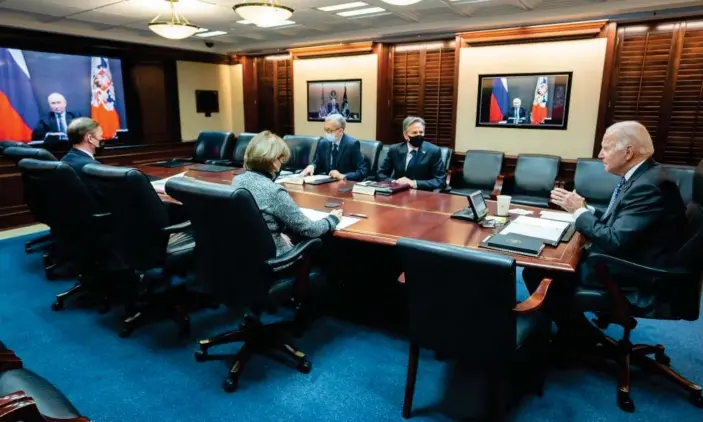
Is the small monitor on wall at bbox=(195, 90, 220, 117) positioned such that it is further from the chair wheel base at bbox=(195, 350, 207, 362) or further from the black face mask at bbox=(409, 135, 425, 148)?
the chair wheel base at bbox=(195, 350, 207, 362)

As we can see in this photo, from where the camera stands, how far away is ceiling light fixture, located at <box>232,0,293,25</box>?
3285 mm

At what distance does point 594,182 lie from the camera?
4352mm

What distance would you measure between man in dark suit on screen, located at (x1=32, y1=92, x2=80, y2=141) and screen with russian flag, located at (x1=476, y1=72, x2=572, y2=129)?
5.36 metres

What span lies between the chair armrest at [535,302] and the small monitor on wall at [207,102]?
690 centimetres

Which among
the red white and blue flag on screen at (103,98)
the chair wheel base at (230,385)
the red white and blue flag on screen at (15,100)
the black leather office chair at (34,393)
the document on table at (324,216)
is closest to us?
the black leather office chair at (34,393)

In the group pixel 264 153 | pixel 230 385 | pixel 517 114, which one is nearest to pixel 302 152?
pixel 517 114

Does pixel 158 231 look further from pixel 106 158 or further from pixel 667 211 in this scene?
pixel 106 158

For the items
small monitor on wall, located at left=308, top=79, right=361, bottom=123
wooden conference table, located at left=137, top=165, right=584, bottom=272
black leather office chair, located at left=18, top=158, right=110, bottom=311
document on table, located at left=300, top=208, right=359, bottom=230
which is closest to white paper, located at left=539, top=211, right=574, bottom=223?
wooden conference table, located at left=137, top=165, right=584, bottom=272

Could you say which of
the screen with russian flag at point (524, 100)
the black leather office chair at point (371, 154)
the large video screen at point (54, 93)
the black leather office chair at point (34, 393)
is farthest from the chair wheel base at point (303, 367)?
the large video screen at point (54, 93)

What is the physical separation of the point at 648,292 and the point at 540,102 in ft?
11.4

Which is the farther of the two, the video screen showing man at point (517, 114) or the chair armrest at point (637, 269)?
the video screen showing man at point (517, 114)

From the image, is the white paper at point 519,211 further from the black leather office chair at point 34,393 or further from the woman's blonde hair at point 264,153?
the black leather office chair at point 34,393

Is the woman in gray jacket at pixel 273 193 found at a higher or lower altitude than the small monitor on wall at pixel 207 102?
lower

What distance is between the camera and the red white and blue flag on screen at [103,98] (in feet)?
19.9
